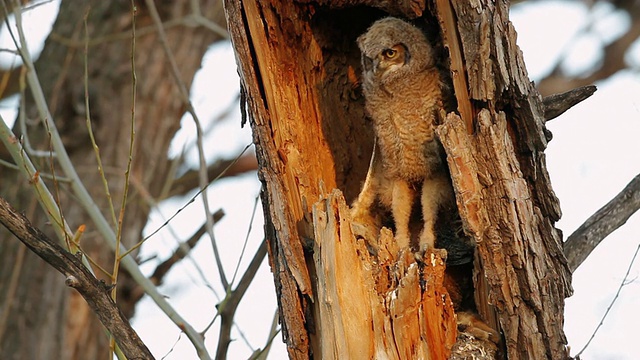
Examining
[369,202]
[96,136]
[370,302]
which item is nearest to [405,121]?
[369,202]

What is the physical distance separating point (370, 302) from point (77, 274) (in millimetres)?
1056

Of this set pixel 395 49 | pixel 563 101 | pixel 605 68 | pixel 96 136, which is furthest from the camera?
pixel 605 68

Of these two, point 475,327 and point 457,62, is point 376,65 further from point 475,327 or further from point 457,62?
point 475,327

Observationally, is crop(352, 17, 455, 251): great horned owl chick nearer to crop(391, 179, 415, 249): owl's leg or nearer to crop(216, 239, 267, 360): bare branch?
crop(391, 179, 415, 249): owl's leg

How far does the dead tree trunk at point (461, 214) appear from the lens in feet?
9.52

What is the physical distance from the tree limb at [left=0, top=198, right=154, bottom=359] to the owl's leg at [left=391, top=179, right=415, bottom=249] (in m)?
1.39

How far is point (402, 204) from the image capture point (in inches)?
143

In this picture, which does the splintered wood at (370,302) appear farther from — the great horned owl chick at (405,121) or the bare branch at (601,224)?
the bare branch at (601,224)

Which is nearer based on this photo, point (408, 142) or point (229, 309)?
point (408, 142)

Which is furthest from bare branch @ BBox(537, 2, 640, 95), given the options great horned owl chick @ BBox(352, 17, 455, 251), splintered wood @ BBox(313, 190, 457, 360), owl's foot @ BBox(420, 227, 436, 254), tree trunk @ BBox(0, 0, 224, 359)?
splintered wood @ BBox(313, 190, 457, 360)

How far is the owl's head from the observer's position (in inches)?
138

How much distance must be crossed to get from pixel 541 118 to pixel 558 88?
16.1 ft

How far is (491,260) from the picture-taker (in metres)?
2.90

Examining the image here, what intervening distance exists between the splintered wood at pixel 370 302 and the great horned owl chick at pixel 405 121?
1.16ft
